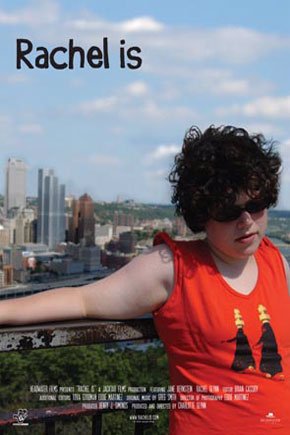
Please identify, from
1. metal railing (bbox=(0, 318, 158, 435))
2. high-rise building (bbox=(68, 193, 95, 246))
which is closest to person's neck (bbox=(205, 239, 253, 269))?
metal railing (bbox=(0, 318, 158, 435))

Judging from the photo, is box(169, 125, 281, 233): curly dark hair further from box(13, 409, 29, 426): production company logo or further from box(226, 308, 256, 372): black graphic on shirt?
box(13, 409, 29, 426): production company logo

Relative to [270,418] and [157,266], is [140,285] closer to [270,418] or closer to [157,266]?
[157,266]

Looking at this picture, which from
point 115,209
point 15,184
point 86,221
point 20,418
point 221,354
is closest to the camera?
point 221,354

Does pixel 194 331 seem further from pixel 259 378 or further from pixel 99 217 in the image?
pixel 99 217

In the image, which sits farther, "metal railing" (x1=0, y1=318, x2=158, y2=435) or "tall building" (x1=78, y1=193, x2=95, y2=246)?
"tall building" (x1=78, y1=193, x2=95, y2=246)

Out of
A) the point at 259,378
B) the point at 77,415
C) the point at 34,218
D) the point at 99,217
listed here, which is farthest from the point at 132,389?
the point at 34,218

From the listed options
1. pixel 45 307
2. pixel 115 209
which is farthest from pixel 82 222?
pixel 45 307

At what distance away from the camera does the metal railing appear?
1.28 m

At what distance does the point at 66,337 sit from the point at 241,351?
0.30m

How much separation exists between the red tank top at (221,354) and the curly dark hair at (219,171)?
0.08 metres

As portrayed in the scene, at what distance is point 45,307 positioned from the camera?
129cm

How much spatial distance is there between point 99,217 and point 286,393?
27789mm

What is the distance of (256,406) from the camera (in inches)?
47.9

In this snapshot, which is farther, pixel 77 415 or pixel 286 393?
pixel 77 415
